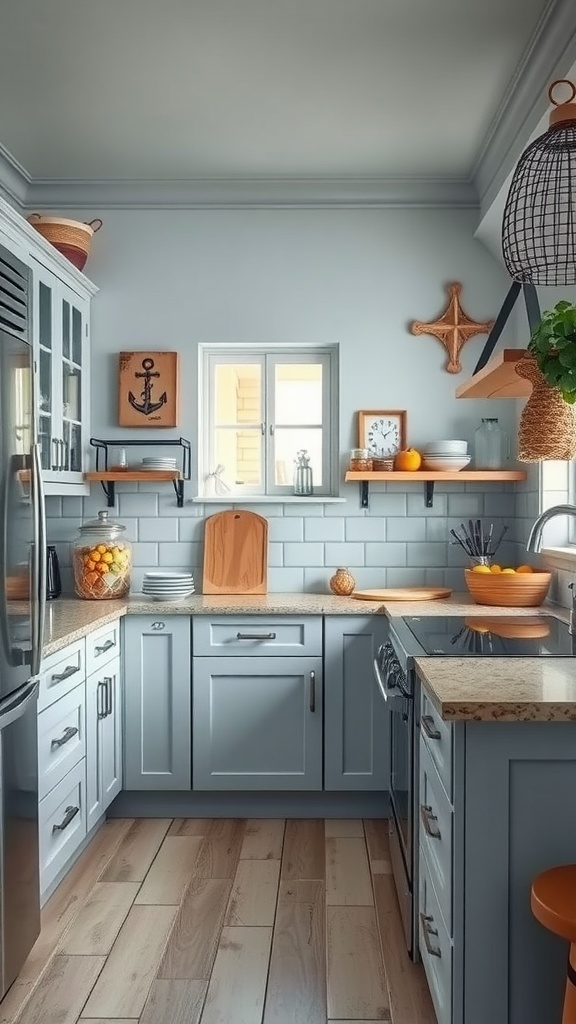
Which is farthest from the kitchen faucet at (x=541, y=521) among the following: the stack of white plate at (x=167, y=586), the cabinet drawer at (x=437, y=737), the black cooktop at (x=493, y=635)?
the stack of white plate at (x=167, y=586)

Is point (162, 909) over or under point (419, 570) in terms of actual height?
under

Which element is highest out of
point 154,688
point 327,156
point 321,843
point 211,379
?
point 327,156

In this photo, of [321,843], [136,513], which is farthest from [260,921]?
[136,513]

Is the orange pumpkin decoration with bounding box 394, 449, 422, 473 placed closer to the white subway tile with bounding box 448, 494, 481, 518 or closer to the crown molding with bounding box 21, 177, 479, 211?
the white subway tile with bounding box 448, 494, 481, 518

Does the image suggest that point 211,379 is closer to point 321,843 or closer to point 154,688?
point 154,688

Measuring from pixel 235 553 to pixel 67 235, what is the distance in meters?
1.53

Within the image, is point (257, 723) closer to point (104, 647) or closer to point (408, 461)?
point (104, 647)

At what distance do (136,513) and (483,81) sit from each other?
225 centimetres

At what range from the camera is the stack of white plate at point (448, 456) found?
12.4 ft

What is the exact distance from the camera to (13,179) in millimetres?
3777

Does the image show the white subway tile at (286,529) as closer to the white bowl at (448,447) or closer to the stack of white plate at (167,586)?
the stack of white plate at (167,586)

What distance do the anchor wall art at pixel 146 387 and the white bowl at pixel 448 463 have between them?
1171 millimetres

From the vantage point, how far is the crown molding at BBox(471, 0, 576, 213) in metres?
2.52

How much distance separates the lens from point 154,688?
3486 mm
